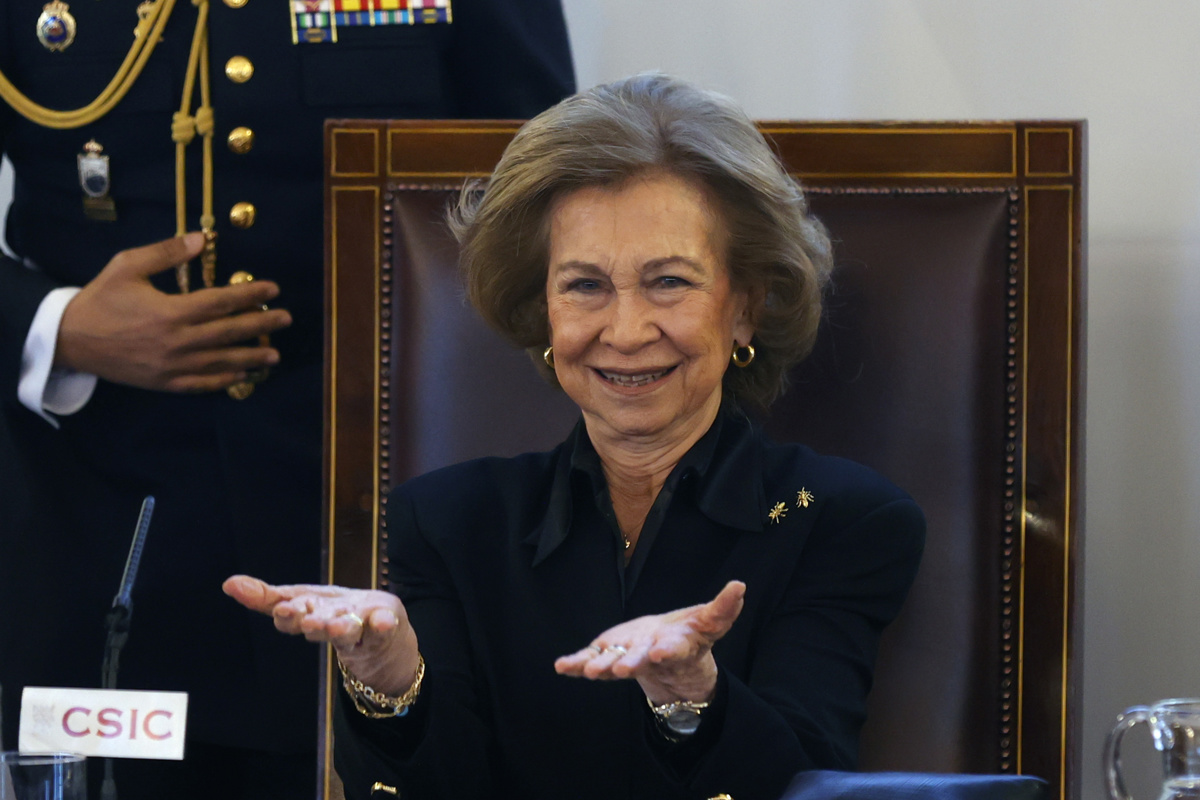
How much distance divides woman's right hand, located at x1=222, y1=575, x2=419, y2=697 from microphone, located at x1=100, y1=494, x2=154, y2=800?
0.41 metres

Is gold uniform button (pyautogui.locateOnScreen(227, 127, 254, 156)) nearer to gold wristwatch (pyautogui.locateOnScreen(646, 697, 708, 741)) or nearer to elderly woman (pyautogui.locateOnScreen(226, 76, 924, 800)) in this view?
elderly woman (pyautogui.locateOnScreen(226, 76, 924, 800))

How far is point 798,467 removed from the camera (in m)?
1.47

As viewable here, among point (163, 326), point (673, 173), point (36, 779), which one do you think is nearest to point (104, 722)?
point (36, 779)

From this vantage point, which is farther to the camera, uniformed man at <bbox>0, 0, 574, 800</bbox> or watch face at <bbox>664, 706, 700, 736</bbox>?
uniformed man at <bbox>0, 0, 574, 800</bbox>

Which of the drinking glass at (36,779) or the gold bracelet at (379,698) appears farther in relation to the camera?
the gold bracelet at (379,698)

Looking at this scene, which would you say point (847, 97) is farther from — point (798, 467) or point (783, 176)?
point (798, 467)

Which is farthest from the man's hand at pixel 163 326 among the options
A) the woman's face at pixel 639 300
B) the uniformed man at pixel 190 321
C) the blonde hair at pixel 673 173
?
the woman's face at pixel 639 300

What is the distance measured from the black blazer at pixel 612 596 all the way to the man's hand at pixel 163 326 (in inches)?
14.1

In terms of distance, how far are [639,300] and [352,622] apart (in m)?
0.44

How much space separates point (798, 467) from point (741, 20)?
3.22ft

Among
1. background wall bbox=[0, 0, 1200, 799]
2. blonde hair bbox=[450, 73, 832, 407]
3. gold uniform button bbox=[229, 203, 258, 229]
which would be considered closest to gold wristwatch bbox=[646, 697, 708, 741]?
blonde hair bbox=[450, 73, 832, 407]

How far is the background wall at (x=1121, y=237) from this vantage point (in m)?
1.86

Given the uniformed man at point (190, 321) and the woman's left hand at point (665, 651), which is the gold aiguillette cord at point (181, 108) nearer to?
the uniformed man at point (190, 321)

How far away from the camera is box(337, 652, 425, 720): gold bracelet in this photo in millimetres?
1243
